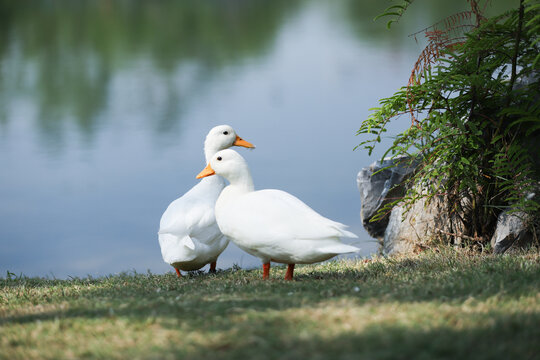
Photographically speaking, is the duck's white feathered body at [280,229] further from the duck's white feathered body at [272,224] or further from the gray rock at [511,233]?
the gray rock at [511,233]

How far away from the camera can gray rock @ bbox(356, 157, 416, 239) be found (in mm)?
8953

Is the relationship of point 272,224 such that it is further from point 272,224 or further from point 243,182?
point 243,182

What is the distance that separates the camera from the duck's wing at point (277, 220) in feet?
17.9

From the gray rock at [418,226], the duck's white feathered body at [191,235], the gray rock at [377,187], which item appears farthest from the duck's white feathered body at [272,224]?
the gray rock at [377,187]

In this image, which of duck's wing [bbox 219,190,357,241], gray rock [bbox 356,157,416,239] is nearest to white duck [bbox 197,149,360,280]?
duck's wing [bbox 219,190,357,241]

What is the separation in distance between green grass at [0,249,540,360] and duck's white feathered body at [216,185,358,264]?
0.31 metres

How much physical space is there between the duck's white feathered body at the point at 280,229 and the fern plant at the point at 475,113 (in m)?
1.61

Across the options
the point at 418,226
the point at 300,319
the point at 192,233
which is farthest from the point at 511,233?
the point at 300,319

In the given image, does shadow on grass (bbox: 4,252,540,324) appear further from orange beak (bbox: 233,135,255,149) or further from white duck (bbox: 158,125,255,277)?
orange beak (bbox: 233,135,255,149)

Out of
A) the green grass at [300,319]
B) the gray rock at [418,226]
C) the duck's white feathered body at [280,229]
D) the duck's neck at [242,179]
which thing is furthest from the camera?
the gray rock at [418,226]

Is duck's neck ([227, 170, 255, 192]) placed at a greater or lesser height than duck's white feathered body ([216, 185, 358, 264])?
greater

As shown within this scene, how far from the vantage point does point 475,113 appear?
22.5 ft

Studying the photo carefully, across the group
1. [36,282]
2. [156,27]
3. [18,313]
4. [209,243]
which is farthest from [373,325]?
[156,27]

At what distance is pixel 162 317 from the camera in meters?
4.14
